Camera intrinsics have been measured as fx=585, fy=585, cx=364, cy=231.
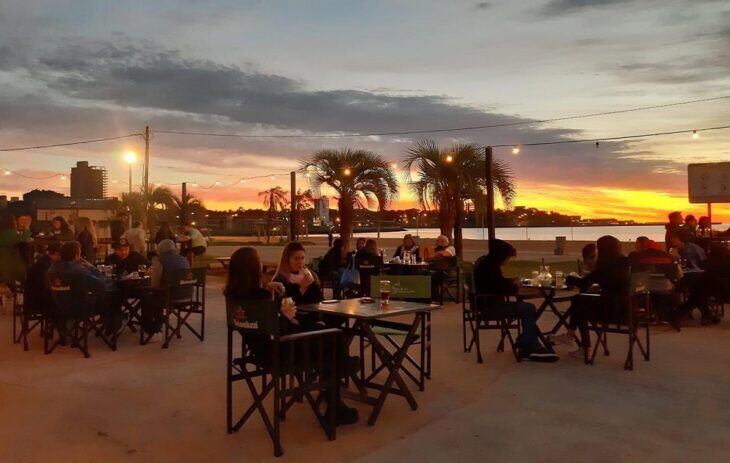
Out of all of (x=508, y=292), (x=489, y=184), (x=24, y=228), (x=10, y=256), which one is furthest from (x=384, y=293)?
(x=489, y=184)

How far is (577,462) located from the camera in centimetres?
347

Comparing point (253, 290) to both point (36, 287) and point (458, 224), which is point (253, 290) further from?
point (458, 224)

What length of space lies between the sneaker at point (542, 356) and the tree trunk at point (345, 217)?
10.5 m

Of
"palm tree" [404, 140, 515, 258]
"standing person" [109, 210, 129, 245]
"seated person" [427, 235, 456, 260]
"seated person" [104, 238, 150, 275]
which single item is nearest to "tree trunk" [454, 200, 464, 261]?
"palm tree" [404, 140, 515, 258]

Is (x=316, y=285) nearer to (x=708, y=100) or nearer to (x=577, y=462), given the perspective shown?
(x=577, y=462)

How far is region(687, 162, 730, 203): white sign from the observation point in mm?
19641

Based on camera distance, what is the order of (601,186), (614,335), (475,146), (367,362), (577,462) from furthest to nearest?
1. (601,186)
2. (475,146)
3. (614,335)
4. (367,362)
5. (577,462)

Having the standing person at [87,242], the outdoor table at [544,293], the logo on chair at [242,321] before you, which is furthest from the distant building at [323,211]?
the logo on chair at [242,321]

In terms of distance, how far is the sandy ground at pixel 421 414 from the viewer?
144 inches

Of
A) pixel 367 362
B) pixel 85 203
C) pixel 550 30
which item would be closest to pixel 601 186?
pixel 550 30

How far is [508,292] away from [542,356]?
747 mm

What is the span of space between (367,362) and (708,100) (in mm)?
14069

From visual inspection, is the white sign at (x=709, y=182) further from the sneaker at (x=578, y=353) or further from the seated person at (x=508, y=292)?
the seated person at (x=508, y=292)

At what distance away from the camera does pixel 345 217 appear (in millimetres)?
16609
